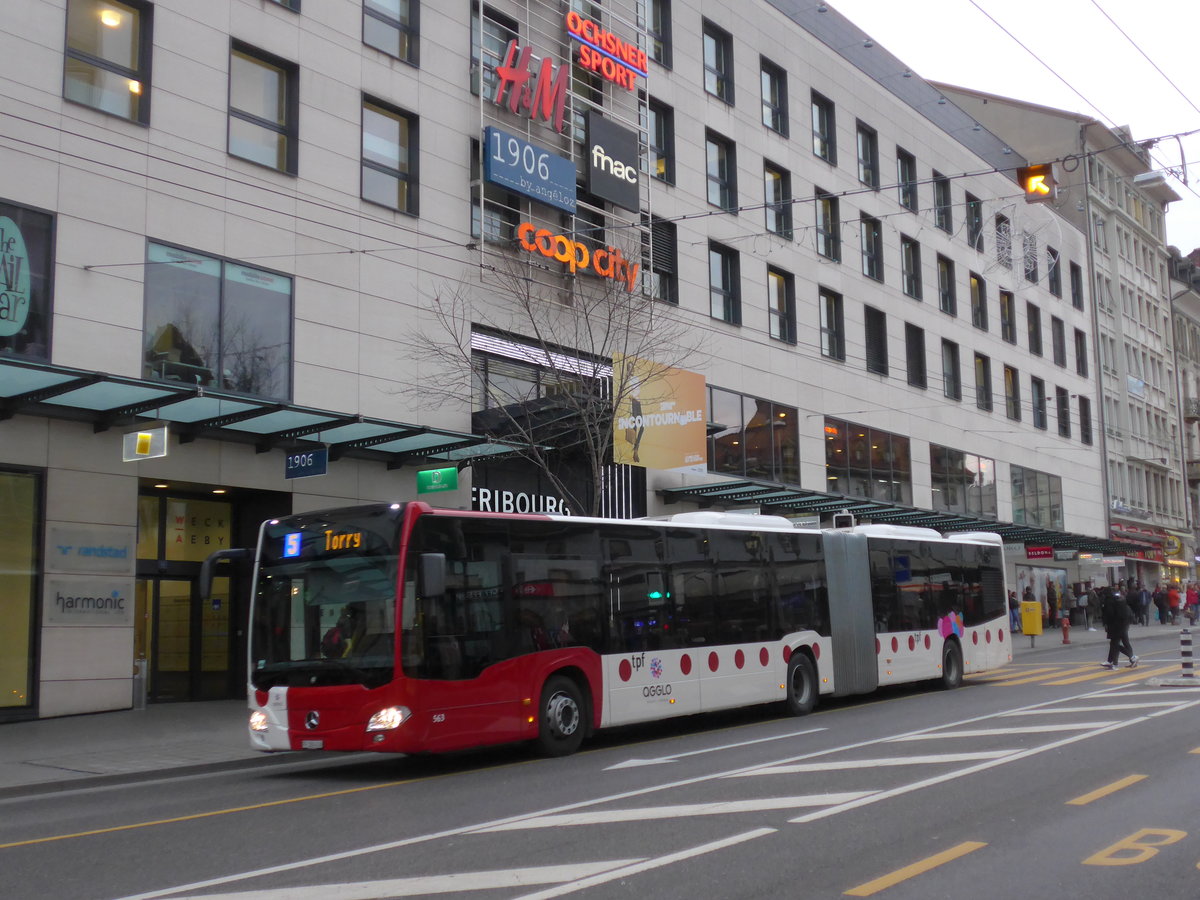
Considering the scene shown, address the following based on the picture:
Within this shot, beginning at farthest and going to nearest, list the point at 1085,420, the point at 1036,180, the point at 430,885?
the point at 1085,420 → the point at 1036,180 → the point at 430,885

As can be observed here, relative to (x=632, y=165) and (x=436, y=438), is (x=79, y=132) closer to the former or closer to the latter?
(x=436, y=438)

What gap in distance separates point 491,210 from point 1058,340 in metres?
36.3

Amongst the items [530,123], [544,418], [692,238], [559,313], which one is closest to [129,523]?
[544,418]

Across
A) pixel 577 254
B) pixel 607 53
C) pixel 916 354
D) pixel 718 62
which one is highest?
pixel 718 62

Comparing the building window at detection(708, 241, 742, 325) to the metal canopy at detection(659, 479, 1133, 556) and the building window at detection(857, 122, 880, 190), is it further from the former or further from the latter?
the building window at detection(857, 122, 880, 190)

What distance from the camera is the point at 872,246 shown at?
40062 millimetres

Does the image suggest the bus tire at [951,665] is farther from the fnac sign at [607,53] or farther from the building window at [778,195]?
the building window at [778,195]

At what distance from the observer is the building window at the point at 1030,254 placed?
5059 centimetres

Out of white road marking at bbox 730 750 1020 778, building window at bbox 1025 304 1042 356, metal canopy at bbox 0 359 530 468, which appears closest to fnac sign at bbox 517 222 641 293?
metal canopy at bbox 0 359 530 468

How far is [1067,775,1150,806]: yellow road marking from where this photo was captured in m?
9.57

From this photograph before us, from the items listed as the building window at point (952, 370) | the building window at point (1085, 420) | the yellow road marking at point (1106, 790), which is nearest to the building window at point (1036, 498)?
the building window at point (1085, 420)

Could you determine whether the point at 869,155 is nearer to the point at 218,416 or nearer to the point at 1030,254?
the point at 1030,254

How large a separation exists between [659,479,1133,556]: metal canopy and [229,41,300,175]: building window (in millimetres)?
12415

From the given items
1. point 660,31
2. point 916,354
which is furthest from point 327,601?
point 916,354
